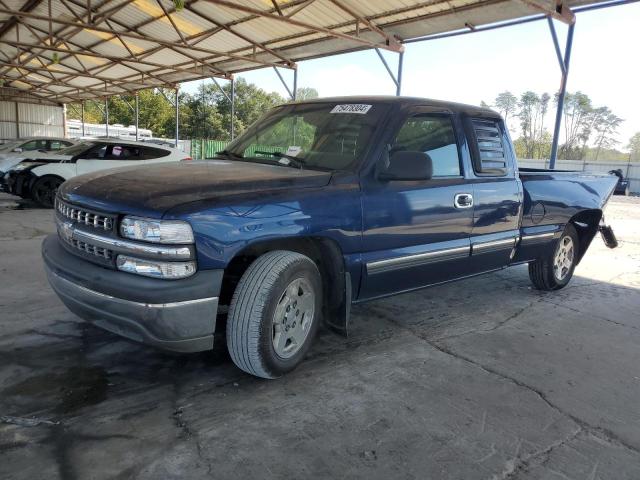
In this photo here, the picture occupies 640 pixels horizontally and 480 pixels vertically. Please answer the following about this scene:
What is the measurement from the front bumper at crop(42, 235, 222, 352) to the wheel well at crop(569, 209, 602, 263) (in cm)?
460

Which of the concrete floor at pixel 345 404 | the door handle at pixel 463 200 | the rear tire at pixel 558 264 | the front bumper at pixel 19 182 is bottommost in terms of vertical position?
the concrete floor at pixel 345 404

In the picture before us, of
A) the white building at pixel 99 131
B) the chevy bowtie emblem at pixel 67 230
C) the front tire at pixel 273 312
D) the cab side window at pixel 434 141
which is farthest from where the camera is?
the white building at pixel 99 131

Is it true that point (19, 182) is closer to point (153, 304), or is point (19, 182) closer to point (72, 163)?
point (72, 163)

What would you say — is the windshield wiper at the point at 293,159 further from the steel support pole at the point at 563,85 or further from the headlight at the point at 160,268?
the steel support pole at the point at 563,85

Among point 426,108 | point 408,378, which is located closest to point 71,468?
point 408,378

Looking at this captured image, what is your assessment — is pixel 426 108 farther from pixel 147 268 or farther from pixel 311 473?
pixel 311 473

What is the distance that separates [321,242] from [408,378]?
3.48 ft

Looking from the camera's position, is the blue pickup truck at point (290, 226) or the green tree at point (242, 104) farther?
the green tree at point (242, 104)

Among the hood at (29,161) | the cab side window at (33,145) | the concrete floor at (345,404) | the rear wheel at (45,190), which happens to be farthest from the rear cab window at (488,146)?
the cab side window at (33,145)

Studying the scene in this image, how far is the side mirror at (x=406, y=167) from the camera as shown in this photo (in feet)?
→ 10.5

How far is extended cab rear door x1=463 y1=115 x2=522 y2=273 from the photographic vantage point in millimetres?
4055

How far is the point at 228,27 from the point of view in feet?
42.0

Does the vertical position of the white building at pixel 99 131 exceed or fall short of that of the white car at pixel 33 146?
it exceeds it

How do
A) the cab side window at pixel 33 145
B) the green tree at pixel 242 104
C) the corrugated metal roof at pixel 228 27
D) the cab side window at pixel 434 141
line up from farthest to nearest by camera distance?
the green tree at pixel 242 104 < the cab side window at pixel 33 145 < the corrugated metal roof at pixel 228 27 < the cab side window at pixel 434 141
